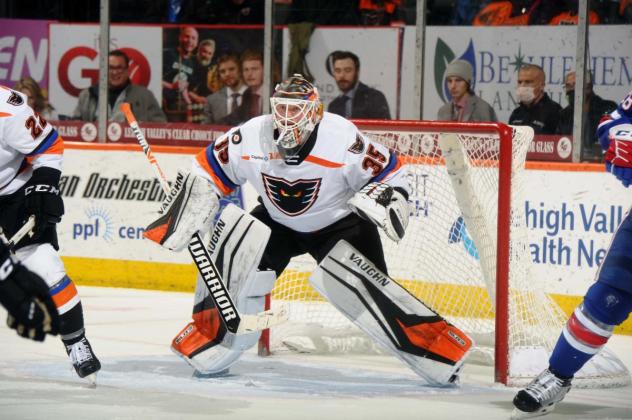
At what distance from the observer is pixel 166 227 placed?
5.23 metres

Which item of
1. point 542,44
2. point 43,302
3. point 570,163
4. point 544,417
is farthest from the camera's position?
point 542,44

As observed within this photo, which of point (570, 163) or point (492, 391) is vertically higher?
point (570, 163)

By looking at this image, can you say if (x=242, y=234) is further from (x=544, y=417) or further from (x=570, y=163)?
(x=570, y=163)

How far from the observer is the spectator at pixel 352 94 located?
7.75m

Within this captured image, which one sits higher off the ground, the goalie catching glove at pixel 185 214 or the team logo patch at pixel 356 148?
the team logo patch at pixel 356 148

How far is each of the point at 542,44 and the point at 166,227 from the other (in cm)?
273

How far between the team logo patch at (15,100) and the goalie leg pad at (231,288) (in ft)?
2.86

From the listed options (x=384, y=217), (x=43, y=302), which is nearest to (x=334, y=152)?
(x=384, y=217)

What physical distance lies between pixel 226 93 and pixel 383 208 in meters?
3.37

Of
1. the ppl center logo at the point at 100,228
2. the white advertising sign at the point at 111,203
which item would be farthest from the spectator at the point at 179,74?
the ppl center logo at the point at 100,228

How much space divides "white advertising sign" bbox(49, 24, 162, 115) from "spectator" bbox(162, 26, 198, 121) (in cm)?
5

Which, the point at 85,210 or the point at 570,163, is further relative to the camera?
the point at 85,210

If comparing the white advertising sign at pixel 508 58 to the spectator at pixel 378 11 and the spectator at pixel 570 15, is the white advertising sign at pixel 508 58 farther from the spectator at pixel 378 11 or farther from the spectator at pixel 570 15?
the spectator at pixel 378 11

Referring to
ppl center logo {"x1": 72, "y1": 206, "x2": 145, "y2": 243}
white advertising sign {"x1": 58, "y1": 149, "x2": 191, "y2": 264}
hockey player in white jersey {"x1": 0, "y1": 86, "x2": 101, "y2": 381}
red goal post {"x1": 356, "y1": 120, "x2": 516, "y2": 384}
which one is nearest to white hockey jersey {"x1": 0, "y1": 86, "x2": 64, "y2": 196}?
hockey player in white jersey {"x1": 0, "y1": 86, "x2": 101, "y2": 381}
